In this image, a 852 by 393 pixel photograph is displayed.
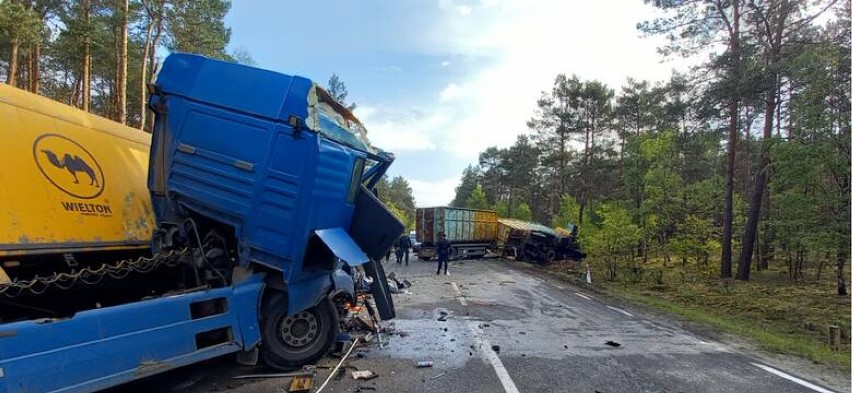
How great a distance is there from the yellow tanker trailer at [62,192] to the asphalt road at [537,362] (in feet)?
4.72

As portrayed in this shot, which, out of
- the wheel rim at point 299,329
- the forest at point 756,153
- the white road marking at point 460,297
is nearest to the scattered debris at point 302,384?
the wheel rim at point 299,329

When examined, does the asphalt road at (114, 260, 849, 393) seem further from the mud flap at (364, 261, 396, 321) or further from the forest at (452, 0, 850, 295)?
the forest at (452, 0, 850, 295)

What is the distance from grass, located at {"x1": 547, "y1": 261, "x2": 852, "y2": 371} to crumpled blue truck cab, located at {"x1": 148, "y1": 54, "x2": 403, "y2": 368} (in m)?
7.06

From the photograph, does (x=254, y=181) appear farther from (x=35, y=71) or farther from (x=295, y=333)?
(x=35, y=71)

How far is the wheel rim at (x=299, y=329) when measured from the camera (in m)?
5.47

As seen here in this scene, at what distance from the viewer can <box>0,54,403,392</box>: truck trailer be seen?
4.11m

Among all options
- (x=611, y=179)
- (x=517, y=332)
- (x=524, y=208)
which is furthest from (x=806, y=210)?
(x=524, y=208)

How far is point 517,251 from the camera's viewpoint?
2936cm

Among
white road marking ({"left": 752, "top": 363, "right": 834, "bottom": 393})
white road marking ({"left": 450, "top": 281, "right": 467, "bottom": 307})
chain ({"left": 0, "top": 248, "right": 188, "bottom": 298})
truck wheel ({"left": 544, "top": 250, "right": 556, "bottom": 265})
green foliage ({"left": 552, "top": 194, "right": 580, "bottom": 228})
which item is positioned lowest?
truck wheel ({"left": 544, "top": 250, "right": 556, "bottom": 265})

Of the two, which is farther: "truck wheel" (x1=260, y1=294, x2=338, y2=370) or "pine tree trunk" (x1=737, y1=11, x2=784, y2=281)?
"pine tree trunk" (x1=737, y1=11, x2=784, y2=281)

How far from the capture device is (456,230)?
1155 inches

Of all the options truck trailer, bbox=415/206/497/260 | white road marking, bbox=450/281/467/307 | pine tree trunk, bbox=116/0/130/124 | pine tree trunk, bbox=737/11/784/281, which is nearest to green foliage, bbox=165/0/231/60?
pine tree trunk, bbox=116/0/130/124

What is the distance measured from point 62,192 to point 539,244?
2614 centimetres

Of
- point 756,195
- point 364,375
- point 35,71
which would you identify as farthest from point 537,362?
point 35,71
